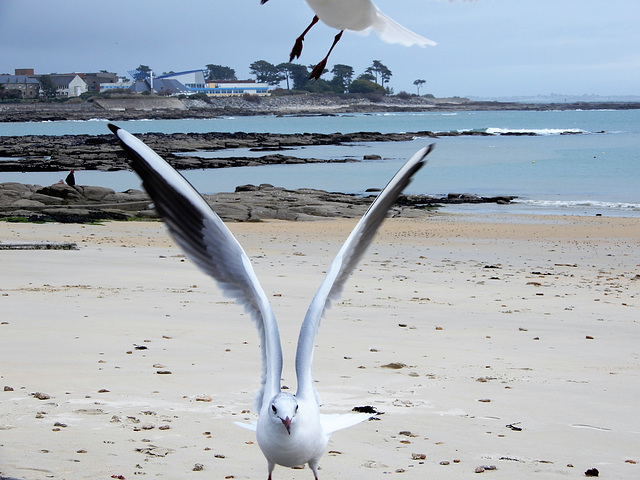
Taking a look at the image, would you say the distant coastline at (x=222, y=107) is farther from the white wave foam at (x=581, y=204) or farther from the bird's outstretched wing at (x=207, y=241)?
the bird's outstretched wing at (x=207, y=241)

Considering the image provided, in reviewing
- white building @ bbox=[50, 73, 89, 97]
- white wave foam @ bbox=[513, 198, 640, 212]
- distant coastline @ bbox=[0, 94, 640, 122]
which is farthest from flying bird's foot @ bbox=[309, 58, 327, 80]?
distant coastline @ bbox=[0, 94, 640, 122]

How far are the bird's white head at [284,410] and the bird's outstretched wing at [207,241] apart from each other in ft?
→ 0.46

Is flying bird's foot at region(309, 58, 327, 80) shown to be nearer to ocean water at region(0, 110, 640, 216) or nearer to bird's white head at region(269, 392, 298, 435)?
bird's white head at region(269, 392, 298, 435)

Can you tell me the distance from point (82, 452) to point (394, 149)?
4581cm

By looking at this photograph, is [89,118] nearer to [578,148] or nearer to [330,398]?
[578,148]

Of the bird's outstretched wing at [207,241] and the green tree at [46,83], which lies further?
the green tree at [46,83]

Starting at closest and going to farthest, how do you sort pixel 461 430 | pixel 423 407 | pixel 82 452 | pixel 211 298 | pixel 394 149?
pixel 82 452, pixel 461 430, pixel 423 407, pixel 211 298, pixel 394 149

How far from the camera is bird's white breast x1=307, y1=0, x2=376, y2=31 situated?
4.39ft

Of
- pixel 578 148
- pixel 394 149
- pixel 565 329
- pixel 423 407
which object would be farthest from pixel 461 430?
pixel 578 148

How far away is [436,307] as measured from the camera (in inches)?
315

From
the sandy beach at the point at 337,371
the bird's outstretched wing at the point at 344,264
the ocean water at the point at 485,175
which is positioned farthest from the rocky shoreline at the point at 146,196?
the ocean water at the point at 485,175

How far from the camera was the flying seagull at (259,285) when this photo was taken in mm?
2188

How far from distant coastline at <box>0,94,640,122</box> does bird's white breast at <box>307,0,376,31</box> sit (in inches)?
3677

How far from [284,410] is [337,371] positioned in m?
2.94
